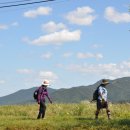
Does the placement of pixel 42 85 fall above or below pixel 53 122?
above

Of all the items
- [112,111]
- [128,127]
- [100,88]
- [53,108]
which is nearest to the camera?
[128,127]

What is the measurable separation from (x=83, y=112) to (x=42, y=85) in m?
7.24

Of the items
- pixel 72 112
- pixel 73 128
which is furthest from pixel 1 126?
pixel 72 112

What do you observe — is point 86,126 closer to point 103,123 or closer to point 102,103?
point 103,123

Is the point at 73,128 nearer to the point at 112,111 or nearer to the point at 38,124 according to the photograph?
the point at 38,124

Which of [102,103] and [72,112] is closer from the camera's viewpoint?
[102,103]

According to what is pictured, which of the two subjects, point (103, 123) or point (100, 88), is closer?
point (103, 123)

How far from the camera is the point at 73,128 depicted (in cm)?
2383

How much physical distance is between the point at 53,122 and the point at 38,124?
117cm

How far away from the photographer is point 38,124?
2519 cm

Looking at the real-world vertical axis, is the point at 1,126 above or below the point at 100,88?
below

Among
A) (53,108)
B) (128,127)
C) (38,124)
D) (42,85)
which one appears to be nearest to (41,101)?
(42,85)

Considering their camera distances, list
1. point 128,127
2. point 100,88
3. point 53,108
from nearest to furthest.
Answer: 1. point 128,127
2. point 100,88
3. point 53,108

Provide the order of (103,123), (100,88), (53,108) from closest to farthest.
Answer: (103,123) < (100,88) < (53,108)
